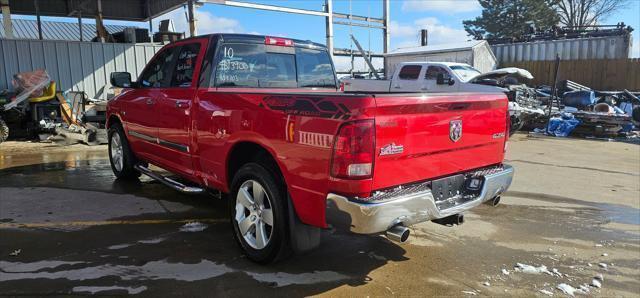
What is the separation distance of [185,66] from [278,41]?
1.03 meters

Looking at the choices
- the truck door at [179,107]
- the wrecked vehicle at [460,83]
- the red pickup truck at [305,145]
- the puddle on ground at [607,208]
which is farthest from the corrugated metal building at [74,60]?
the puddle on ground at [607,208]

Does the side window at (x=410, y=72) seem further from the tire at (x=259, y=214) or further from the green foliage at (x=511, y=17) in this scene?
the green foliage at (x=511, y=17)

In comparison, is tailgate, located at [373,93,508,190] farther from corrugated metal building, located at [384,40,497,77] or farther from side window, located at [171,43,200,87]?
corrugated metal building, located at [384,40,497,77]

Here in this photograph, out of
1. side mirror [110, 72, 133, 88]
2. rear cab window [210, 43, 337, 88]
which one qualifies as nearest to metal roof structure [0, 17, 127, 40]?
side mirror [110, 72, 133, 88]

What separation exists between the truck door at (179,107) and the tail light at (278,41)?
667 millimetres

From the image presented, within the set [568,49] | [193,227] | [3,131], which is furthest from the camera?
[568,49]

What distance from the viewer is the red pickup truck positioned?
299 cm

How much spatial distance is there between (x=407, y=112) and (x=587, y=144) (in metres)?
11.4

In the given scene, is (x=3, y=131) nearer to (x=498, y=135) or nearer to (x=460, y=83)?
(x=498, y=135)

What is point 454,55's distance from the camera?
24344 millimetres

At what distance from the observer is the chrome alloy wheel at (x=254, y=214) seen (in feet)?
12.0

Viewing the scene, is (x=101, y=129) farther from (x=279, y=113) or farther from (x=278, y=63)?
(x=279, y=113)

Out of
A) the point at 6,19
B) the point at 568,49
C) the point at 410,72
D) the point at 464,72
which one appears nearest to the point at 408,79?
the point at 410,72

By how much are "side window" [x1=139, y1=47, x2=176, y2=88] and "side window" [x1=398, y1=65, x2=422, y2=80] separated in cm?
997
